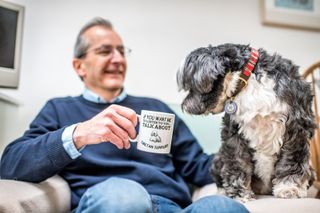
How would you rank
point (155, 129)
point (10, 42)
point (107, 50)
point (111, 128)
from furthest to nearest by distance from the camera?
point (107, 50) < point (10, 42) < point (111, 128) < point (155, 129)

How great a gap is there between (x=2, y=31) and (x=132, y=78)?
549mm

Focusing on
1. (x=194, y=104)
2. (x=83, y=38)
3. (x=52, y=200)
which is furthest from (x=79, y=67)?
(x=194, y=104)

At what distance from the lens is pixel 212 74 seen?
29.5 inches

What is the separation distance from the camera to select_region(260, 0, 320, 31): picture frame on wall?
4.25ft

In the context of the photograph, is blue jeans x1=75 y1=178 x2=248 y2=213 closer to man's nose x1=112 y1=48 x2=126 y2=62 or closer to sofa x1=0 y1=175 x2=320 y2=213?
sofa x1=0 y1=175 x2=320 y2=213

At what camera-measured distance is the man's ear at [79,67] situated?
1.28 m

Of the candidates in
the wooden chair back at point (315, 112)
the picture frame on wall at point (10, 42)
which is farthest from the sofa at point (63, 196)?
the picture frame on wall at point (10, 42)

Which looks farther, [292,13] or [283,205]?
[292,13]

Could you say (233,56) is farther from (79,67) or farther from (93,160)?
(79,67)

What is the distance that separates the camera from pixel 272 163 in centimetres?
83

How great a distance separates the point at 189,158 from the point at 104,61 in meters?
0.46

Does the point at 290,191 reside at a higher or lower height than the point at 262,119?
lower

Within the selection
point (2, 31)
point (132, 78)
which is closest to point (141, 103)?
point (132, 78)

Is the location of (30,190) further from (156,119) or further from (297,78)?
(297,78)
